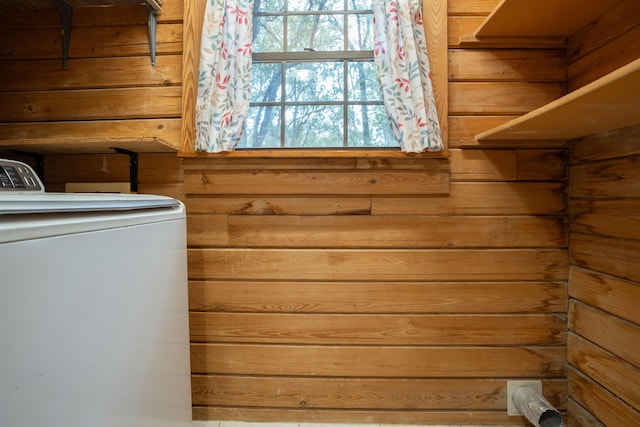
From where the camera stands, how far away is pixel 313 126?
5.48 ft

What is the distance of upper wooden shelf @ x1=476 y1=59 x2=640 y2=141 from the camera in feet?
2.78

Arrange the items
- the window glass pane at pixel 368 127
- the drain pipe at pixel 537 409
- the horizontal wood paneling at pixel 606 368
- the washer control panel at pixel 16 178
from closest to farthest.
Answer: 1. the washer control panel at pixel 16 178
2. the horizontal wood paneling at pixel 606 368
3. the drain pipe at pixel 537 409
4. the window glass pane at pixel 368 127

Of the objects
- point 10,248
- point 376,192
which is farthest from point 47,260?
point 376,192

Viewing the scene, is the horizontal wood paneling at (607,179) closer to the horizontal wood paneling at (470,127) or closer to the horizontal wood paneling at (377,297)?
the horizontal wood paneling at (470,127)

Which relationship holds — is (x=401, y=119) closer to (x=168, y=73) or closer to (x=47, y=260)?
(x=168, y=73)

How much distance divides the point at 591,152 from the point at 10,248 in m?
1.78

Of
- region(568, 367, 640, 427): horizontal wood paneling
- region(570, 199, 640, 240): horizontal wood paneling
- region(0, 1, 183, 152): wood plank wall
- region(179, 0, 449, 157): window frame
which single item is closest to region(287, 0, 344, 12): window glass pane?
region(179, 0, 449, 157): window frame

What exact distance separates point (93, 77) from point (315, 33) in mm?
1007

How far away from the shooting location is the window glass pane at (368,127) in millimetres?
1657

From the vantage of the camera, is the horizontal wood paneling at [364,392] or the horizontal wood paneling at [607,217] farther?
the horizontal wood paneling at [364,392]

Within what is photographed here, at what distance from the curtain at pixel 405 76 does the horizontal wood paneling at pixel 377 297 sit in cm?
61

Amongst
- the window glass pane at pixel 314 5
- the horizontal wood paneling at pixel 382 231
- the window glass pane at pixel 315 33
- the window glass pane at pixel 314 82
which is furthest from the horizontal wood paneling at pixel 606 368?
the window glass pane at pixel 314 5

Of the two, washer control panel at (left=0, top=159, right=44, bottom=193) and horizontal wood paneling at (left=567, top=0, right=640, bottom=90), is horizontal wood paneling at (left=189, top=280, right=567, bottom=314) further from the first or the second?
horizontal wood paneling at (left=567, top=0, right=640, bottom=90)

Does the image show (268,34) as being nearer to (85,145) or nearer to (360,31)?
(360,31)
